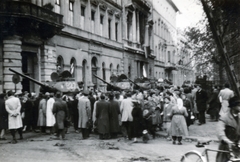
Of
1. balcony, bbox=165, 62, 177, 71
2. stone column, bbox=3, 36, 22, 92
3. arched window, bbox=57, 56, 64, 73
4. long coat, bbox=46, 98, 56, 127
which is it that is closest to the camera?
long coat, bbox=46, 98, 56, 127

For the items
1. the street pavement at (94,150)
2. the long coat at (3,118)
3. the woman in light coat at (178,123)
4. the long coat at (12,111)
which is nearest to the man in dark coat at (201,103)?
the street pavement at (94,150)

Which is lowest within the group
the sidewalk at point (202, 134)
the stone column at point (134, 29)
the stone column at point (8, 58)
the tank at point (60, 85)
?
the sidewalk at point (202, 134)

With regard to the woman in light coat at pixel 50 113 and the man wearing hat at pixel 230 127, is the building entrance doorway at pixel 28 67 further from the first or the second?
the man wearing hat at pixel 230 127

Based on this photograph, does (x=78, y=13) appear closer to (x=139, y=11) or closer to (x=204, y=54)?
(x=204, y=54)

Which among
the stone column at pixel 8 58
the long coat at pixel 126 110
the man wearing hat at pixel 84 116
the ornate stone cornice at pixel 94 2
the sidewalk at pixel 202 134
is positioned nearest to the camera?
the sidewalk at pixel 202 134

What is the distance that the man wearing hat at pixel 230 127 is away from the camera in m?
6.32

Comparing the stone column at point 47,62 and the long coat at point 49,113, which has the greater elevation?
the stone column at point 47,62

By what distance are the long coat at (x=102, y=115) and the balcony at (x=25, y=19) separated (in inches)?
282

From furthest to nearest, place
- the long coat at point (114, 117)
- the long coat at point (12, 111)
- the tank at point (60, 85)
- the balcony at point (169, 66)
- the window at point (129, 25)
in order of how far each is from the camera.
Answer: the balcony at point (169, 66), the window at point (129, 25), the tank at point (60, 85), the long coat at point (114, 117), the long coat at point (12, 111)

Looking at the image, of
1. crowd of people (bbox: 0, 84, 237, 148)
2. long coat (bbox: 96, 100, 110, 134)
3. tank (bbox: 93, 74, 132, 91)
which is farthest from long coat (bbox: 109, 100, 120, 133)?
tank (bbox: 93, 74, 132, 91)

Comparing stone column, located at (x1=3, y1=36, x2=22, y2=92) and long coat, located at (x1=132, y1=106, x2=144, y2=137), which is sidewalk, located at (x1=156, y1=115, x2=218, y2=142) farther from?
stone column, located at (x1=3, y1=36, x2=22, y2=92)

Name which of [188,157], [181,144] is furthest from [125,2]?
[188,157]

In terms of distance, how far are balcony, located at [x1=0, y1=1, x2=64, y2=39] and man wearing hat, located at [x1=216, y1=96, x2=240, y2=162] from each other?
14.2 meters

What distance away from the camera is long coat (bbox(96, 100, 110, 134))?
14305mm
